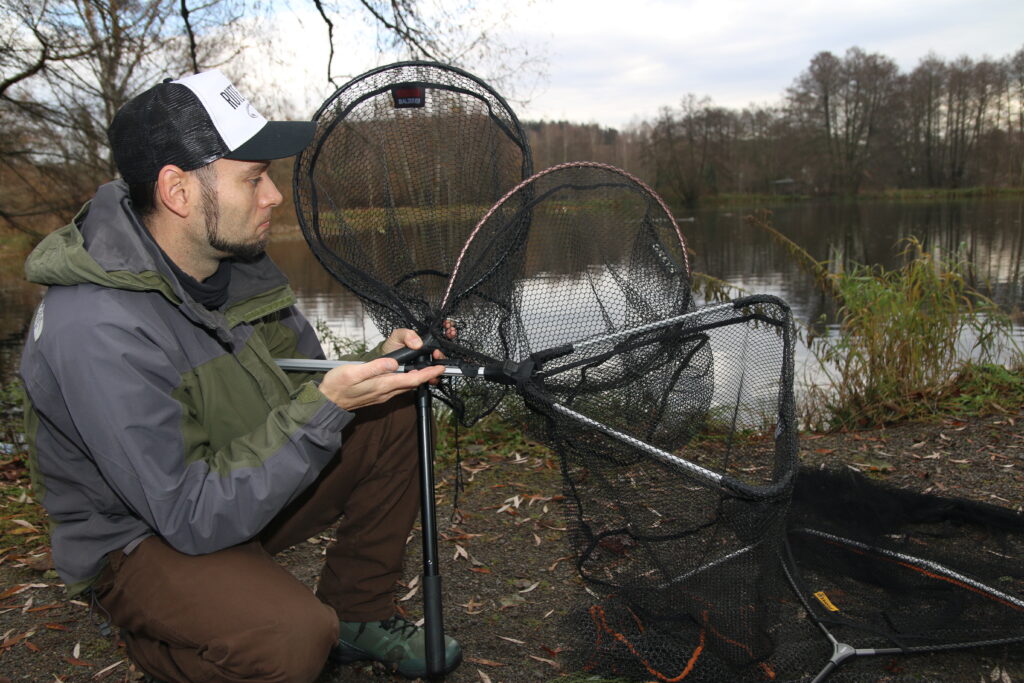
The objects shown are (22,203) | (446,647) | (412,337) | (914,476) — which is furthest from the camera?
(22,203)

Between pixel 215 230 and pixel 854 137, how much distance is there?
5541 centimetres

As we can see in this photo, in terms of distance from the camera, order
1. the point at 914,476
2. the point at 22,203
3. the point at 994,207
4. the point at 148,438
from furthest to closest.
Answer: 1. the point at 994,207
2. the point at 22,203
3. the point at 914,476
4. the point at 148,438

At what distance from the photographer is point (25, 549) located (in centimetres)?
309

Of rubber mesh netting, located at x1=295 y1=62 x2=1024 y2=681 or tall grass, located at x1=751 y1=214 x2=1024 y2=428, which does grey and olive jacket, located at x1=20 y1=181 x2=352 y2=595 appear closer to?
rubber mesh netting, located at x1=295 y1=62 x2=1024 y2=681

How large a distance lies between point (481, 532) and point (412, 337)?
1360 millimetres

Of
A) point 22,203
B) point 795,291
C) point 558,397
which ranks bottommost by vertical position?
point 795,291

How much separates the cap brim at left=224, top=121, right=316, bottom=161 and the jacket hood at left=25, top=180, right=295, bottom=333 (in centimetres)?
30

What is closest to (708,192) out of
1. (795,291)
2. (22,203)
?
(795,291)

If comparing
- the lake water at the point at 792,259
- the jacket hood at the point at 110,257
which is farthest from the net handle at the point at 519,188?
the lake water at the point at 792,259

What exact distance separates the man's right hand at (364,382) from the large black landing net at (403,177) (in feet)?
1.38

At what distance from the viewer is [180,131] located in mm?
1856

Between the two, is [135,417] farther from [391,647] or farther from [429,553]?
[391,647]

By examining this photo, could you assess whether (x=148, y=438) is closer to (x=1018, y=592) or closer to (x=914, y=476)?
(x=1018, y=592)

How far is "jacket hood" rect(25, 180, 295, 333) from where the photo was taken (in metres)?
1.67
